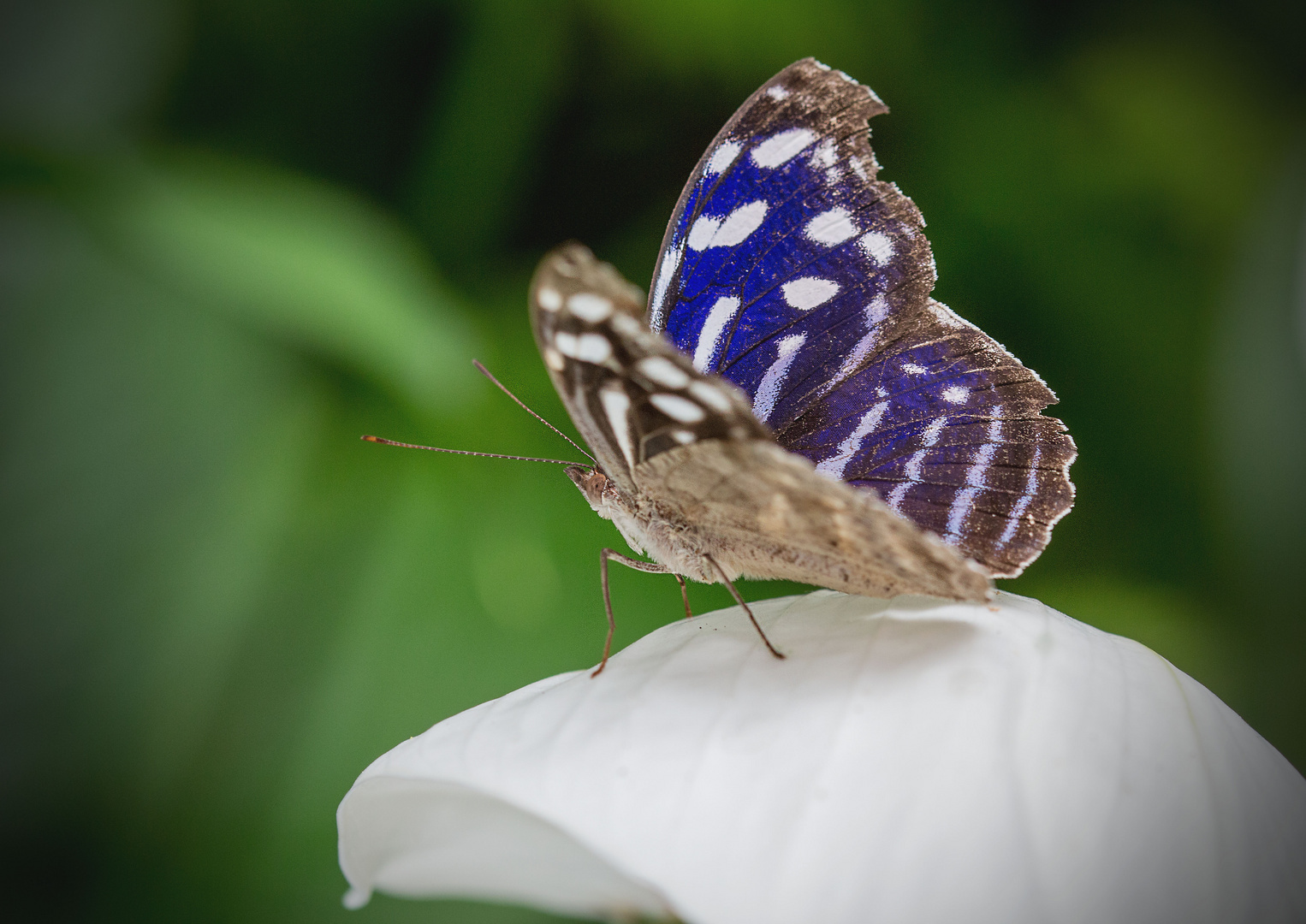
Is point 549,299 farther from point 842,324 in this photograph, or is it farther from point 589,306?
point 842,324

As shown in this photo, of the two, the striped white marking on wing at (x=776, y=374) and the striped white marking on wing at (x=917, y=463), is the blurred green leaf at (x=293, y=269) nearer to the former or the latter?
the striped white marking on wing at (x=776, y=374)

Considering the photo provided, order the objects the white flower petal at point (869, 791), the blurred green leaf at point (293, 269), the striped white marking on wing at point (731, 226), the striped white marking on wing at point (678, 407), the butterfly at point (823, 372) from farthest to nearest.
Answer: the blurred green leaf at point (293, 269)
the striped white marking on wing at point (731, 226)
the butterfly at point (823, 372)
the striped white marking on wing at point (678, 407)
the white flower petal at point (869, 791)

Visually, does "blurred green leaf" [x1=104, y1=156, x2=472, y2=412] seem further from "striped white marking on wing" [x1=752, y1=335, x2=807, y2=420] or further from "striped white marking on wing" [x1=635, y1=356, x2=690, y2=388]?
"striped white marking on wing" [x1=635, y1=356, x2=690, y2=388]

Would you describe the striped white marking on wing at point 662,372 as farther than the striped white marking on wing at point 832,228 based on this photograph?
No

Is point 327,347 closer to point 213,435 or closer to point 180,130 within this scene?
point 213,435

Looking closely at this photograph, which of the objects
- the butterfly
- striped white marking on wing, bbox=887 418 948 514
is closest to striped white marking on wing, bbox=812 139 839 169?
the butterfly

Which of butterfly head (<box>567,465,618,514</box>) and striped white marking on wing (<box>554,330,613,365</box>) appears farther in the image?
butterfly head (<box>567,465,618,514</box>)

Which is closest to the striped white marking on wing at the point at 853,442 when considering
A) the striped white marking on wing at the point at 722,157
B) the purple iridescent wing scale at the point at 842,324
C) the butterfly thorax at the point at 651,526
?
the purple iridescent wing scale at the point at 842,324
